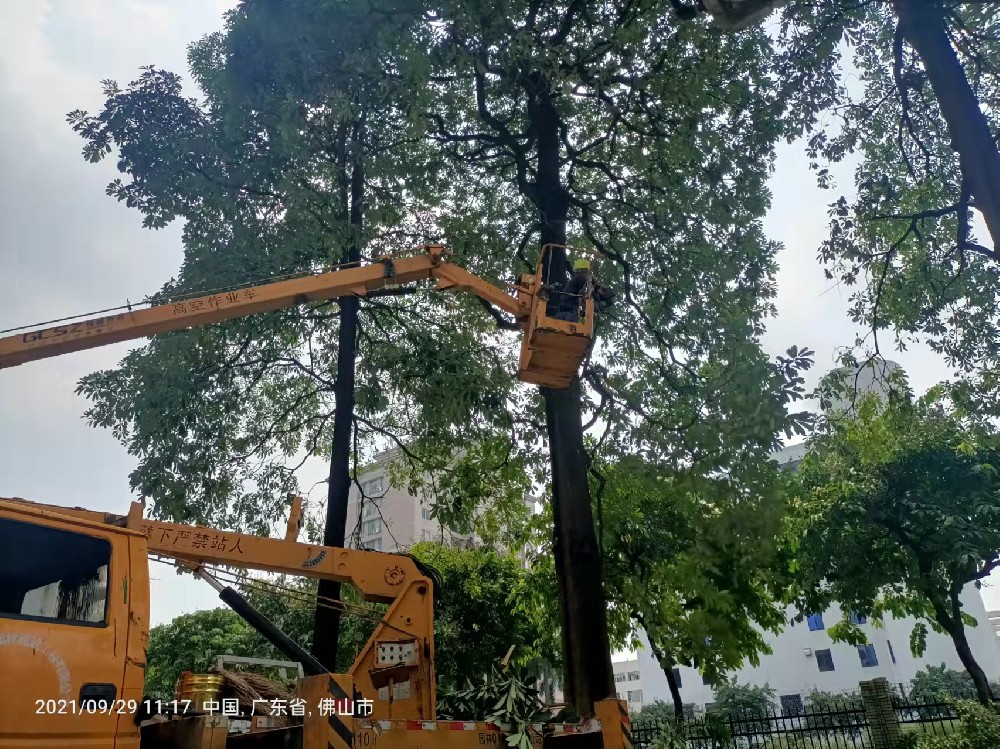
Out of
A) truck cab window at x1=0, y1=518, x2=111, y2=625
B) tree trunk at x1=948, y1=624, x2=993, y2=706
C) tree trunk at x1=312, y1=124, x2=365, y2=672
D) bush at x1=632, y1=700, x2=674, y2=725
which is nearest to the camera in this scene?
truck cab window at x1=0, y1=518, x2=111, y2=625

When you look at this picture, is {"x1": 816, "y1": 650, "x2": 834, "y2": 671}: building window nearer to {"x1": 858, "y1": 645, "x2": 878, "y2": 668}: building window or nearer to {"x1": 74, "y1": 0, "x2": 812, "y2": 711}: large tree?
{"x1": 858, "y1": 645, "x2": 878, "y2": 668}: building window

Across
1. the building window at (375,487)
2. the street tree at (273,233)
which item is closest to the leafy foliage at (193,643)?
the building window at (375,487)

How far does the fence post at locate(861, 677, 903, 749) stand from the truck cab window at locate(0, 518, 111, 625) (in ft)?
47.8

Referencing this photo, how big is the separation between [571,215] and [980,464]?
1022cm

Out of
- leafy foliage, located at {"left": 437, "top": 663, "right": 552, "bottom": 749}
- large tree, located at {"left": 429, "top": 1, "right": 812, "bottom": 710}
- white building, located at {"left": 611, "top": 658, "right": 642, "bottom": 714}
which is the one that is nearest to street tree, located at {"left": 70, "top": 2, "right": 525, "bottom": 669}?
large tree, located at {"left": 429, "top": 1, "right": 812, "bottom": 710}

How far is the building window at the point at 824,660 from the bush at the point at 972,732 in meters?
27.3

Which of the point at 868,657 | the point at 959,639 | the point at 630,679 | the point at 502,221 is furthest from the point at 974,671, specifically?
the point at 630,679

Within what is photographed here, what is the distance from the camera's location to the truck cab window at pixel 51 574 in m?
4.51

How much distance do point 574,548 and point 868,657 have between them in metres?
35.1

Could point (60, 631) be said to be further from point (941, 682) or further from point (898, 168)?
point (941, 682)

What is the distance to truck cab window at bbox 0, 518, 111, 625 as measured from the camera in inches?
178

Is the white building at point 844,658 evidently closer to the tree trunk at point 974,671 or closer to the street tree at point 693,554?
the street tree at point 693,554

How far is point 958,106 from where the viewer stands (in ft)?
27.1

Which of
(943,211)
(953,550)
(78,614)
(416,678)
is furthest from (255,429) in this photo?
(953,550)
